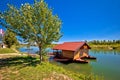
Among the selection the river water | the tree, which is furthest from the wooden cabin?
the tree

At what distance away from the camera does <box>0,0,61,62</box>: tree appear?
1772 centimetres

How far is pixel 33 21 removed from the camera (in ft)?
59.2

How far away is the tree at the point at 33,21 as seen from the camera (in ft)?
58.1

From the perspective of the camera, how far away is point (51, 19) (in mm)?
18312

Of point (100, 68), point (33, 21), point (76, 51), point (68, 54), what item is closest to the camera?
point (33, 21)

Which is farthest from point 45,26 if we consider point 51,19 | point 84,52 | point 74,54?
point 84,52

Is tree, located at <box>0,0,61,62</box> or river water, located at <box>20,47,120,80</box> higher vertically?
tree, located at <box>0,0,61,62</box>

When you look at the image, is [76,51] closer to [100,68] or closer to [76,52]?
[76,52]

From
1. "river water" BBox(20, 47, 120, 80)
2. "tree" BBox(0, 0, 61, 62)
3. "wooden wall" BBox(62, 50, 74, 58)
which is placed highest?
"tree" BBox(0, 0, 61, 62)

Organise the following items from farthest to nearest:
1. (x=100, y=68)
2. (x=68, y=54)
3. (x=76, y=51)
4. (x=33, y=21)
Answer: (x=68, y=54) → (x=76, y=51) → (x=100, y=68) → (x=33, y=21)

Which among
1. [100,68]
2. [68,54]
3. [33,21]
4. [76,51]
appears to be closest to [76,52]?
[76,51]

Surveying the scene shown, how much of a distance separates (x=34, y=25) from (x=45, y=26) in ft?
4.90

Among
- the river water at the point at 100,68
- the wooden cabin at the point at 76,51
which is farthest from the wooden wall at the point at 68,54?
the river water at the point at 100,68

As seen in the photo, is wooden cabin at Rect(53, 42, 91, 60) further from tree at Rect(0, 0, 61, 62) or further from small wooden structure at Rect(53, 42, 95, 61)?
tree at Rect(0, 0, 61, 62)
